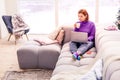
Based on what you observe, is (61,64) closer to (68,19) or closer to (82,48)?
(82,48)

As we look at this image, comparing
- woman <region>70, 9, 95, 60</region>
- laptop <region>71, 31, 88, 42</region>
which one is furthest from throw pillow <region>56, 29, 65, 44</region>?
laptop <region>71, 31, 88, 42</region>

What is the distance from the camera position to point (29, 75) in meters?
3.82

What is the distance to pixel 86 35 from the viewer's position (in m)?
4.04

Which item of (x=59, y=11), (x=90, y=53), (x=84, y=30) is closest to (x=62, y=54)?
(x=90, y=53)

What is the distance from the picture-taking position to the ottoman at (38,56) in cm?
399

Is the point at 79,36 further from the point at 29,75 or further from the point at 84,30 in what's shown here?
the point at 29,75

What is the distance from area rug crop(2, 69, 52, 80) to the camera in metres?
3.70

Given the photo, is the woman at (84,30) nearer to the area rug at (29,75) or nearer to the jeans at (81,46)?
the jeans at (81,46)

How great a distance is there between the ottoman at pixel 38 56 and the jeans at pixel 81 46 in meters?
0.28

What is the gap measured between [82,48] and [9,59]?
1717mm

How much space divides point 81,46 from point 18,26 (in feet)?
9.24

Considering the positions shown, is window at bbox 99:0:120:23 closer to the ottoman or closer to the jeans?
the jeans

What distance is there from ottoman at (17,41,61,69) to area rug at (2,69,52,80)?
124 millimetres

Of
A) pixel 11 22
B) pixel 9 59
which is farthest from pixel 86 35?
pixel 11 22
